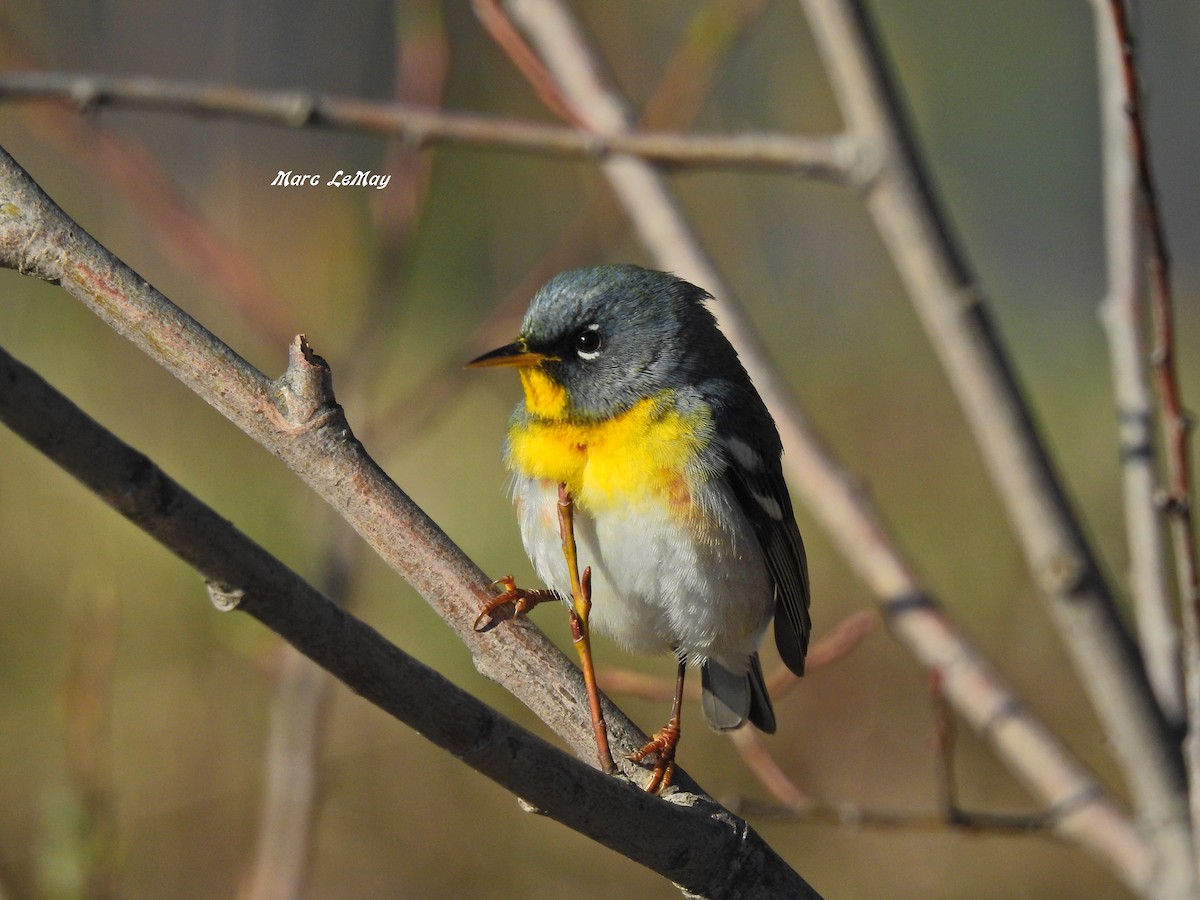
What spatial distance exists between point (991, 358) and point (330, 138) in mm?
7835

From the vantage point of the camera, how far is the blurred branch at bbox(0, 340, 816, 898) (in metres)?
1.18

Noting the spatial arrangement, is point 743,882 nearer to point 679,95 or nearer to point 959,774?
point 679,95

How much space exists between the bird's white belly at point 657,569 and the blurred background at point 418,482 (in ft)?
3.00

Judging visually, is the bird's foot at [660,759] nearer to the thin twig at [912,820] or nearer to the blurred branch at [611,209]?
the thin twig at [912,820]

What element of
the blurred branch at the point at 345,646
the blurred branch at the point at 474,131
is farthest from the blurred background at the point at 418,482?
the blurred branch at the point at 345,646

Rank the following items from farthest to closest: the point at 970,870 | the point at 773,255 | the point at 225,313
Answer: the point at 773,255 < the point at 225,313 < the point at 970,870

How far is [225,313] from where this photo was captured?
680 centimetres

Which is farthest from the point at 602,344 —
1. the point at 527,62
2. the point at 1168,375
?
the point at 1168,375

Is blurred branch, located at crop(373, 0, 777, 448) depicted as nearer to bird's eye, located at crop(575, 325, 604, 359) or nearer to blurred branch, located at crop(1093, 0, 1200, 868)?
bird's eye, located at crop(575, 325, 604, 359)

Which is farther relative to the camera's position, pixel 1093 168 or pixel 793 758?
pixel 1093 168

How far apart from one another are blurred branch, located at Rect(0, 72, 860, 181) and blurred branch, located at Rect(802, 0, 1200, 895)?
0.12 m

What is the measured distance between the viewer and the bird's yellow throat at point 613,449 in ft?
8.41

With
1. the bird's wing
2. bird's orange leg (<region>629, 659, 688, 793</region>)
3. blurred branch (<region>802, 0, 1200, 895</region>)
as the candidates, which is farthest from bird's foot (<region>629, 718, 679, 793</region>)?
blurred branch (<region>802, 0, 1200, 895</region>)

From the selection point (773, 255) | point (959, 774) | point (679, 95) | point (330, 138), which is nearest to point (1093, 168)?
point (773, 255)
